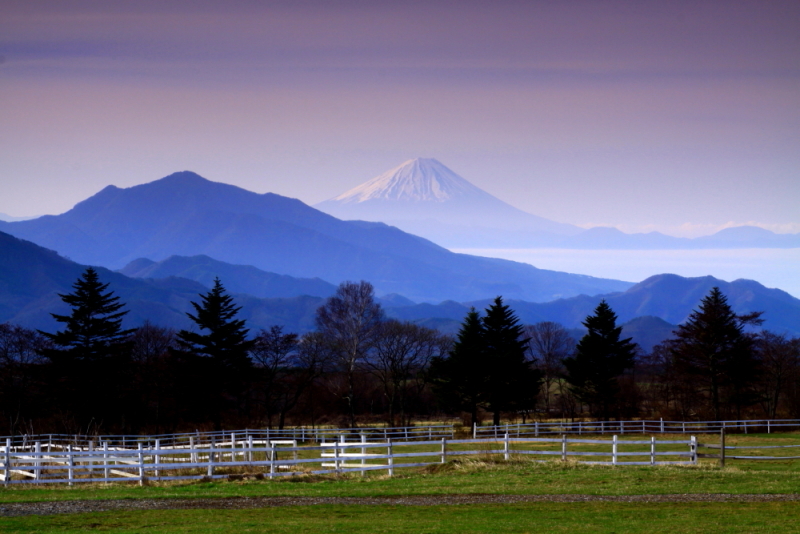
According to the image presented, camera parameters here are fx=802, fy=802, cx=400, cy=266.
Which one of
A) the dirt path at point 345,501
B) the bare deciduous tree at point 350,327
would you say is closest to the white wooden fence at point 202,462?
the dirt path at point 345,501

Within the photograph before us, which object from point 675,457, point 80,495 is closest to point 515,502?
point 80,495

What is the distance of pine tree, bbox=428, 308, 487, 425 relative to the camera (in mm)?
62875

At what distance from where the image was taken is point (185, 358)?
A: 65.2 m

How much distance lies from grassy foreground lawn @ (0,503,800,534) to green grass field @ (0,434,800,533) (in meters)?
0.02

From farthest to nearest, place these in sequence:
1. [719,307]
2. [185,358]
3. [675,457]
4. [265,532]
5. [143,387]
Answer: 1. [143,387]
2. [185,358]
3. [719,307]
4. [675,457]
5. [265,532]

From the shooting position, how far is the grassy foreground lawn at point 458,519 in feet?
50.6

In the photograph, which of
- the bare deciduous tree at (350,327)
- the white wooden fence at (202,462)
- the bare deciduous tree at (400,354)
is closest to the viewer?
the white wooden fence at (202,462)

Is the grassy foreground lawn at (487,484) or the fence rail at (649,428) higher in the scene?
the grassy foreground lawn at (487,484)

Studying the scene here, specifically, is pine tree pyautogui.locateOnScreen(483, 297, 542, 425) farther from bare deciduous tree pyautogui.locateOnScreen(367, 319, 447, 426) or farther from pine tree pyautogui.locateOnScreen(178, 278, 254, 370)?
pine tree pyautogui.locateOnScreen(178, 278, 254, 370)

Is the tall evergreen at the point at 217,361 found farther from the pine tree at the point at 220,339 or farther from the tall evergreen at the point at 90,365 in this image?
the tall evergreen at the point at 90,365

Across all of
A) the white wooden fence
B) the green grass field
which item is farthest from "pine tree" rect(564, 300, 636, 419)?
the green grass field

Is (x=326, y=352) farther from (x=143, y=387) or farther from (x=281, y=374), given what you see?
(x=143, y=387)

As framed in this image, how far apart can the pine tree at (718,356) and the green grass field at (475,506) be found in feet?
110

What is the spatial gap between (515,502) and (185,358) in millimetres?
50158
